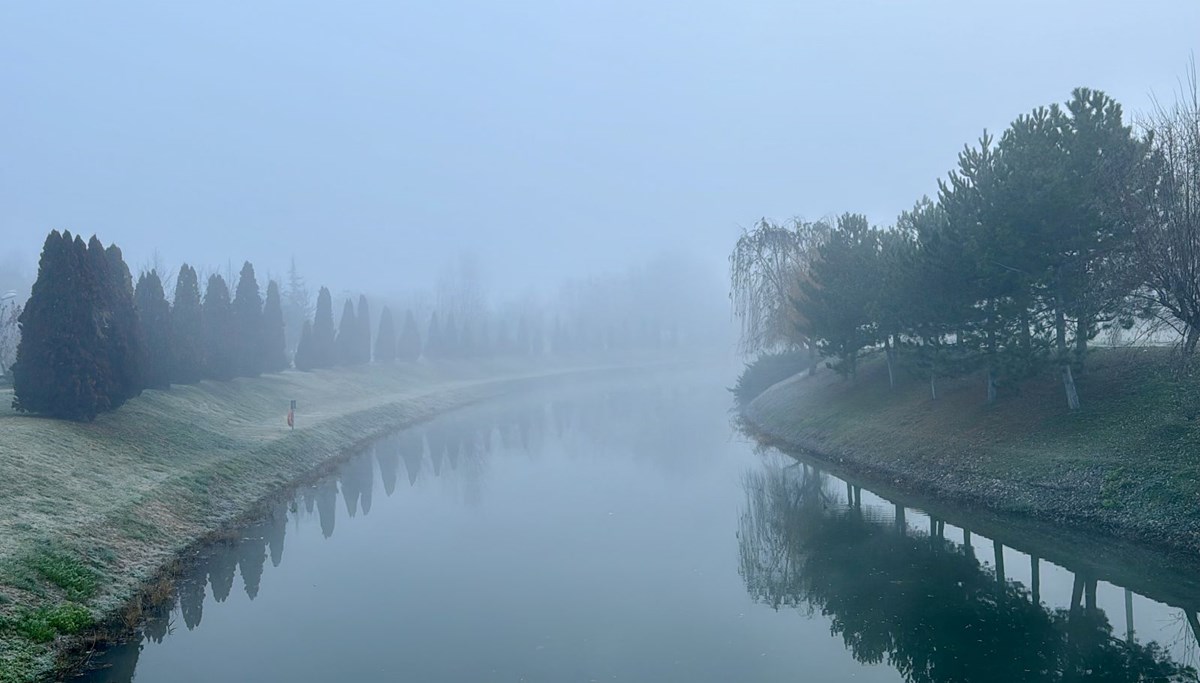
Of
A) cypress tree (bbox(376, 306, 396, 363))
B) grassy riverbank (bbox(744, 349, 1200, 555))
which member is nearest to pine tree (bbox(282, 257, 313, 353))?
cypress tree (bbox(376, 306, 396, 363))

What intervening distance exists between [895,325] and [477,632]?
2086cm

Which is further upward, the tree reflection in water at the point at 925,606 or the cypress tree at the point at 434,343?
the cypress tree at the point at 434,343

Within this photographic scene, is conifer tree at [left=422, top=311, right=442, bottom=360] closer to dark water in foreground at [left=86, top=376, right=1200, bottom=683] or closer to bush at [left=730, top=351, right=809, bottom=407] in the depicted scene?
bush at [left=730, top=351, right=809, bottom=407]

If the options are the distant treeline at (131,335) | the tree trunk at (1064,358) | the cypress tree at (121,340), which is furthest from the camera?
the cypress tree at (121,340)

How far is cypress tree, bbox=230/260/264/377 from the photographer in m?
43.5

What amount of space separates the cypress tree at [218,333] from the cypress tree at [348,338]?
682 inches


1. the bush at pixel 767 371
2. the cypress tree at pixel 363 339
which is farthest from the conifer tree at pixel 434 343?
the bush at pixel 767 371

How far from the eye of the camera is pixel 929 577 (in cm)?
1438

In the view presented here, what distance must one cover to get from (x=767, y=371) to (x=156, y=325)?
3300cm

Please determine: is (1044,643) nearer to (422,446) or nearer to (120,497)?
(120,497)

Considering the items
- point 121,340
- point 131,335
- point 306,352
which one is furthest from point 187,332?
point 306,352

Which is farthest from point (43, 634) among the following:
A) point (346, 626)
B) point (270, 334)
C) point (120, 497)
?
point (270, 334)

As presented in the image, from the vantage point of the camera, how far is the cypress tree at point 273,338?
48694 millimetres

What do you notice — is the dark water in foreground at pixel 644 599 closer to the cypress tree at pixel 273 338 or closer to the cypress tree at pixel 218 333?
the cypress tree at pixel 218 333
